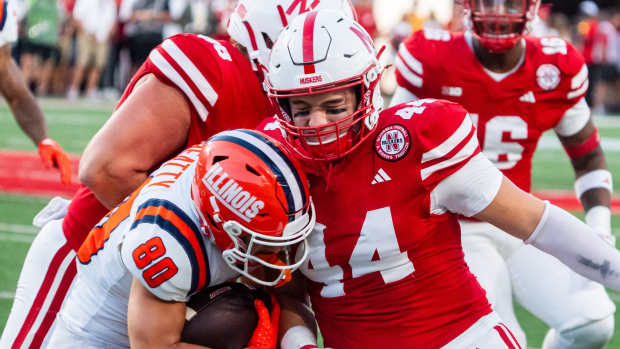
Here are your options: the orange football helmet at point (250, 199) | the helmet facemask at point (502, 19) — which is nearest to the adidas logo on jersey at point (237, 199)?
the orange football helmet at point (250, 199)

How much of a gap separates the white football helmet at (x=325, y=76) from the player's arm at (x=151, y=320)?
508mm

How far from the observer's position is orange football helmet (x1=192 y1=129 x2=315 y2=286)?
2.17 m

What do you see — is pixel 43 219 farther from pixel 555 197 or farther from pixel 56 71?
pixel 56 71

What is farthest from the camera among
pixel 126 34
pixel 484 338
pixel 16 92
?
pixel 126 34

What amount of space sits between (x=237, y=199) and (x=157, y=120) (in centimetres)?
72

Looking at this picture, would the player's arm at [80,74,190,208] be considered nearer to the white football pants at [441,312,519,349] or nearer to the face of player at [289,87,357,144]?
the face of player at [289,87,357,144]

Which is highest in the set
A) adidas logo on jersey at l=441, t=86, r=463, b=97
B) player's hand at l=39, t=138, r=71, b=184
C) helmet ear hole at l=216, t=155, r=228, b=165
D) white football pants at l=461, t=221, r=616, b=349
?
helmet ear hole at l=216, t=155, r=228, b=165

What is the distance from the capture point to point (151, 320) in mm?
2215

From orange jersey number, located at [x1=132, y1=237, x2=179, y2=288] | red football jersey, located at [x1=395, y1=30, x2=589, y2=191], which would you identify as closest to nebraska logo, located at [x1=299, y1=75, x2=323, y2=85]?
orange jersey number, located at [x1=132, y1=237, x2=179, y2=288]

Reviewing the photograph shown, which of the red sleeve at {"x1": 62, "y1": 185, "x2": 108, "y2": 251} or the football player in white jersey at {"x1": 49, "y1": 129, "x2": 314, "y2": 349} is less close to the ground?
the football player in white jersey at {"x1": 49, "y1": 129, "x2": 314, "y2": 349}

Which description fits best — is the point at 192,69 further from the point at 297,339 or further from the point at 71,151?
the point at 71,151

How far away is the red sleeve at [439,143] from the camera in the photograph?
2324 millimetres

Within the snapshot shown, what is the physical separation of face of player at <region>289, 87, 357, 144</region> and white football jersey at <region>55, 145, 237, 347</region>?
302 millimetres

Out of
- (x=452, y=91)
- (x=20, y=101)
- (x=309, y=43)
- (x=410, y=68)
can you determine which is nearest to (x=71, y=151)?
(x=20, y=101)
